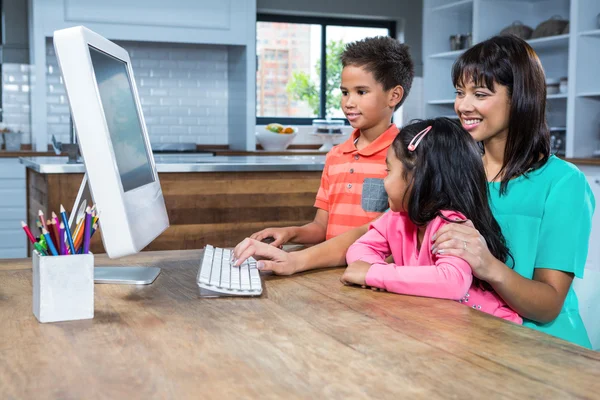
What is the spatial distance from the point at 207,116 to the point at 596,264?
3235mm

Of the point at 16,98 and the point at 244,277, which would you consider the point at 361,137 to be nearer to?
the point at 244,277

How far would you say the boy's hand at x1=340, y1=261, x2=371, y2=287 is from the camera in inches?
50.2

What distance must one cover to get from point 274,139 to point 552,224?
4.26 meters

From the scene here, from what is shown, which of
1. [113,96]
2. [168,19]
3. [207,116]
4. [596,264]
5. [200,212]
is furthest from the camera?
[207,116]

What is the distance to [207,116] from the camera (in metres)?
5.86

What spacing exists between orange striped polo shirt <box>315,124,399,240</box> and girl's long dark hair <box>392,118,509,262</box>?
23.0 inches

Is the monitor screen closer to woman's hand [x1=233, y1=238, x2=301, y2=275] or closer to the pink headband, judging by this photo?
woman's hand [x1=233, y1=238, x2=301, y2=275]

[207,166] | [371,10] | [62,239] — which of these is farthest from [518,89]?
[371,10]

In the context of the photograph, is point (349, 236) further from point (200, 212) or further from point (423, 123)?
point (200, 212)

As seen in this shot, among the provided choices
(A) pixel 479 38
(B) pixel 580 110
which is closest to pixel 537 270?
(B) pixel 580 110

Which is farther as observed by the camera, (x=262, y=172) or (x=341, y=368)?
(x=262, y=172)

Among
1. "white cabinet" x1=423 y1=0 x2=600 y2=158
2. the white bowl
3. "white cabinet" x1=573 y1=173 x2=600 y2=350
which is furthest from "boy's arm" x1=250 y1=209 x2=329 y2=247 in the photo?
the white bowl

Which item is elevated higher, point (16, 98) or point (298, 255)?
point (16, 98)

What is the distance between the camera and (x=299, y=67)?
20.3 ft
